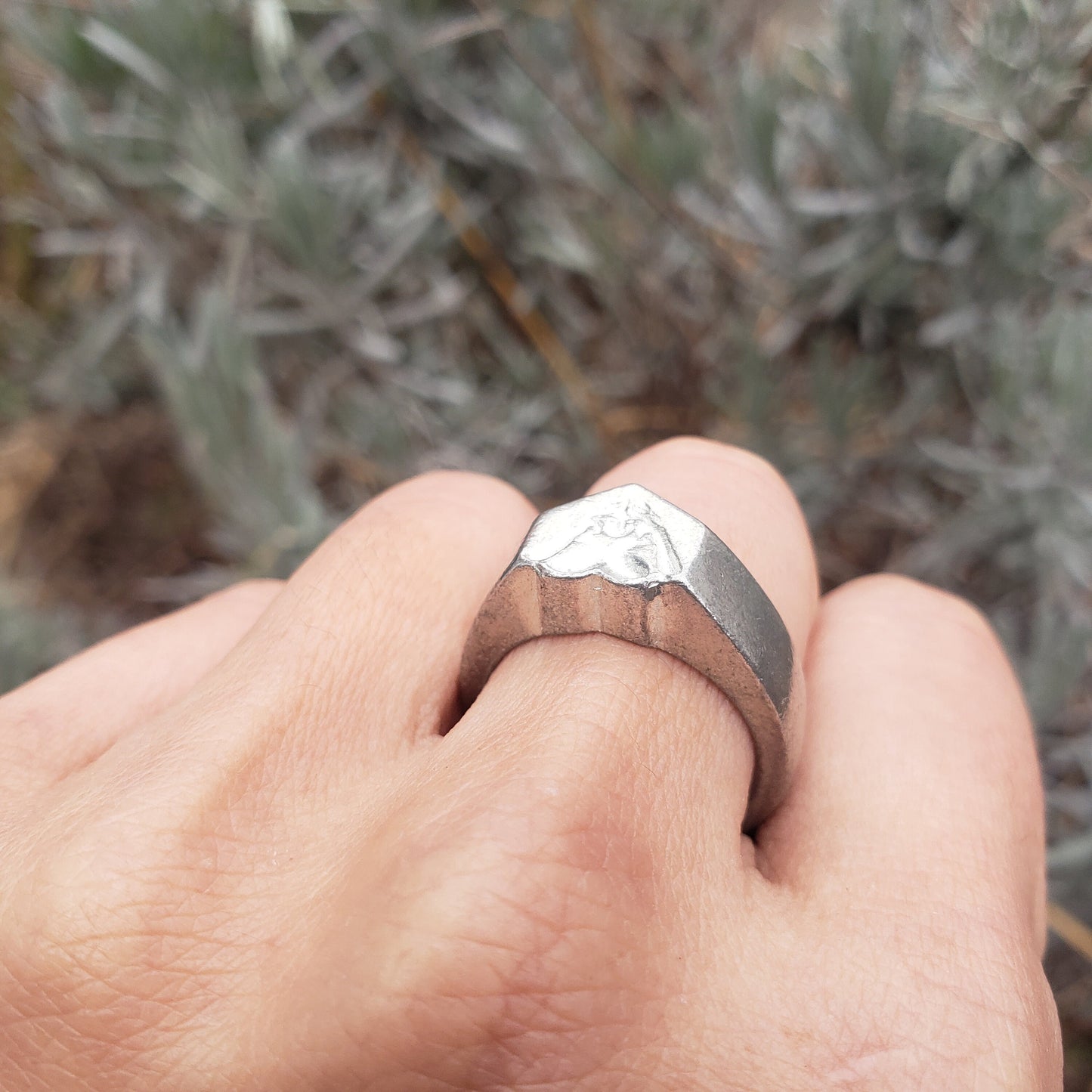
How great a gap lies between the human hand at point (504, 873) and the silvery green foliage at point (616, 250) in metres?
0.57

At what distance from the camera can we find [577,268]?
149 centimetres

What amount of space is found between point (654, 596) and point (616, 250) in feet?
3.27

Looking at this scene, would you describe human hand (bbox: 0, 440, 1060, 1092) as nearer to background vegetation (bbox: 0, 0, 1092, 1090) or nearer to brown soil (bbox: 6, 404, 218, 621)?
background vegetation (bbox: 0, 0, 1092, 1090)

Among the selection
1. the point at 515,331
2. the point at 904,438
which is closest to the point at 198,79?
the point at 515,331

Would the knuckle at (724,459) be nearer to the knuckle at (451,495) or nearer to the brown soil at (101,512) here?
the knuckle at (451,495)

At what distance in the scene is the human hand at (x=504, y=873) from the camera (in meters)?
0.52

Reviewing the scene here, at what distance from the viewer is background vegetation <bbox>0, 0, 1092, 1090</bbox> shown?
1221mm

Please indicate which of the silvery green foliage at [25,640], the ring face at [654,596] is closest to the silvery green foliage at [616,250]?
the silvery green foliage at [25,640]

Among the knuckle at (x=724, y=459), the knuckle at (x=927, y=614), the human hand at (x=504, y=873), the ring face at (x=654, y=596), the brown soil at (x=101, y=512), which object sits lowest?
the brown soil at (x=101, y=512)

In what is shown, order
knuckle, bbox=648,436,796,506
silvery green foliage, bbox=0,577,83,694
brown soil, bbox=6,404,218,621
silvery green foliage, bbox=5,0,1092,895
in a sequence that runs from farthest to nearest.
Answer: brown soil, bbox=6,404,218,621, silvery green foliage, bbox=0,577,83,694, silvery green foliage, bbox=5,0,1092,895, knuckle, bbox=648,436,796,506

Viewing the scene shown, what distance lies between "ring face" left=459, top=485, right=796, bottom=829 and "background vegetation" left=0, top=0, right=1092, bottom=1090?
67cm

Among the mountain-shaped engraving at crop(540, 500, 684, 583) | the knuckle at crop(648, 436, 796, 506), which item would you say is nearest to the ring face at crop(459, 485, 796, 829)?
the mountain-shaped engraving at crop(540, 500, 684, 583)

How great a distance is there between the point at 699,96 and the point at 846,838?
137 cm

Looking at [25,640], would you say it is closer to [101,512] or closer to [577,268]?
[101,512]
